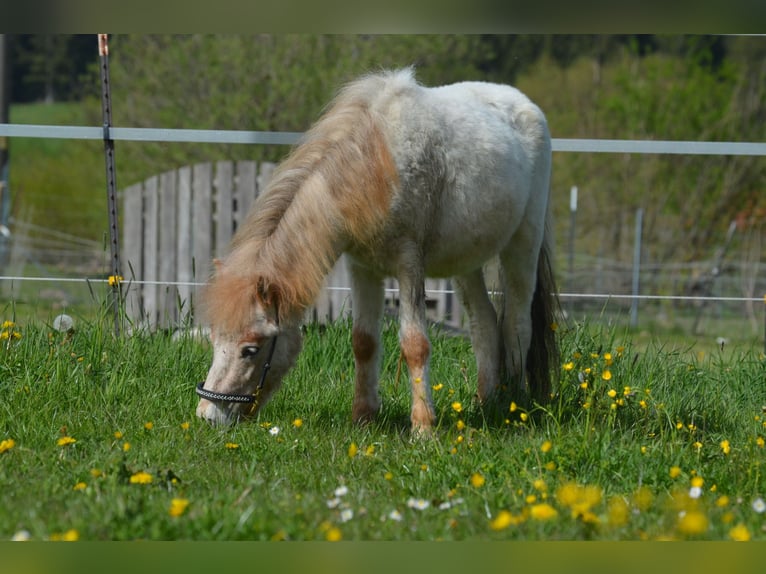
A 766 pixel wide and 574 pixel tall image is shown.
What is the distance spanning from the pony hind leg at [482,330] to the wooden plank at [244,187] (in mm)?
4894

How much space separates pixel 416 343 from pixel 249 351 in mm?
868

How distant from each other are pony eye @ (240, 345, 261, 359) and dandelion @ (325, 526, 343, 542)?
1577mm

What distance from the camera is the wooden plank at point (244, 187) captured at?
396 inches

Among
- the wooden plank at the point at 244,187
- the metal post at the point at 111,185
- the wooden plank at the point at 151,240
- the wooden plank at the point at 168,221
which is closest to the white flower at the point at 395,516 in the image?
the metal post at the point at 111,185

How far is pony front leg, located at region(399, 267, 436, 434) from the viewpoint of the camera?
4570mm

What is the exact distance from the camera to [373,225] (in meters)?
4.36

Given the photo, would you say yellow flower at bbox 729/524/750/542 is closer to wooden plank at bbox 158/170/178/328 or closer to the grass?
the grass

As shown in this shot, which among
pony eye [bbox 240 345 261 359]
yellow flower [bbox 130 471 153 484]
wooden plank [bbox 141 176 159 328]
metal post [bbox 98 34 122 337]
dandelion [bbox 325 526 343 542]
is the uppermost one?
metal post [bbox 98 34 122 337]

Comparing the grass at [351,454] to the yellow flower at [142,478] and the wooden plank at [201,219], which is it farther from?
the wooden plank at [201,219]

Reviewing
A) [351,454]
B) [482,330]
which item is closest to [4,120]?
[482,330]

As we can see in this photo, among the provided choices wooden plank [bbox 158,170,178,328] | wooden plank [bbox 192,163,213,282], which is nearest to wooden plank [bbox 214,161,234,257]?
wooden plank [bbox 192,163,213,282]

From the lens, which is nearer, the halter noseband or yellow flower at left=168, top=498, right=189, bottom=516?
yellow flower at left=168, top=498, right=189, bottom=516

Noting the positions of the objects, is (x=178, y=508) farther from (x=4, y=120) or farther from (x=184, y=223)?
(x=4, y=120)
